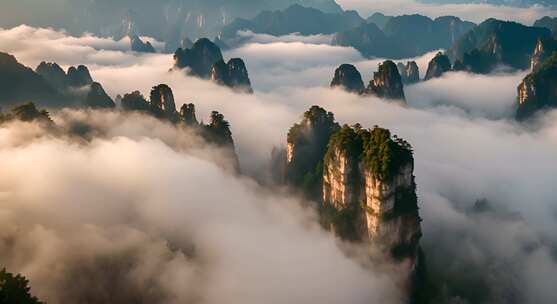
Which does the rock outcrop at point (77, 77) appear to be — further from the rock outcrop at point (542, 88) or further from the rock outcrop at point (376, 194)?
the rock outcrop at point (542, 88)

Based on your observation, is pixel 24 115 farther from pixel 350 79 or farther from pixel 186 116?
pixel 350 79

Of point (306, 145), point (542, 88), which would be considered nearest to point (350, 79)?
point (542, 88)

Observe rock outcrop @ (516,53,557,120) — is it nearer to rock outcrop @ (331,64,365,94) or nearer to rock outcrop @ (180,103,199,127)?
rock outcrop @ (331,64,365,94)

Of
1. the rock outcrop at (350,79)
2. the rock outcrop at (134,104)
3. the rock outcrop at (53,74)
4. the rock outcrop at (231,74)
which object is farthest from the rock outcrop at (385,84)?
the rock outcrop at (53,74)

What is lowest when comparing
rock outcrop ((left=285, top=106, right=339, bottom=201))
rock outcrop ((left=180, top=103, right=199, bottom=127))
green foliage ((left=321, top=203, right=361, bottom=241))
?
green foliage ((left=321, top=203, right=361, bottom=241))

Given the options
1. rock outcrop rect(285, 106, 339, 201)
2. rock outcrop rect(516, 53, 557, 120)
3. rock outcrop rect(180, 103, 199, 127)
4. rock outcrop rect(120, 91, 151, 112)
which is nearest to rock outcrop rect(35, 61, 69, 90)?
rock outcrop rect(120, 91, 151, 112)

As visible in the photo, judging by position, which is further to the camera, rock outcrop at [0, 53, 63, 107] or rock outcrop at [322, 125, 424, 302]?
rock outcrop at [0, 53, 63, 107]
